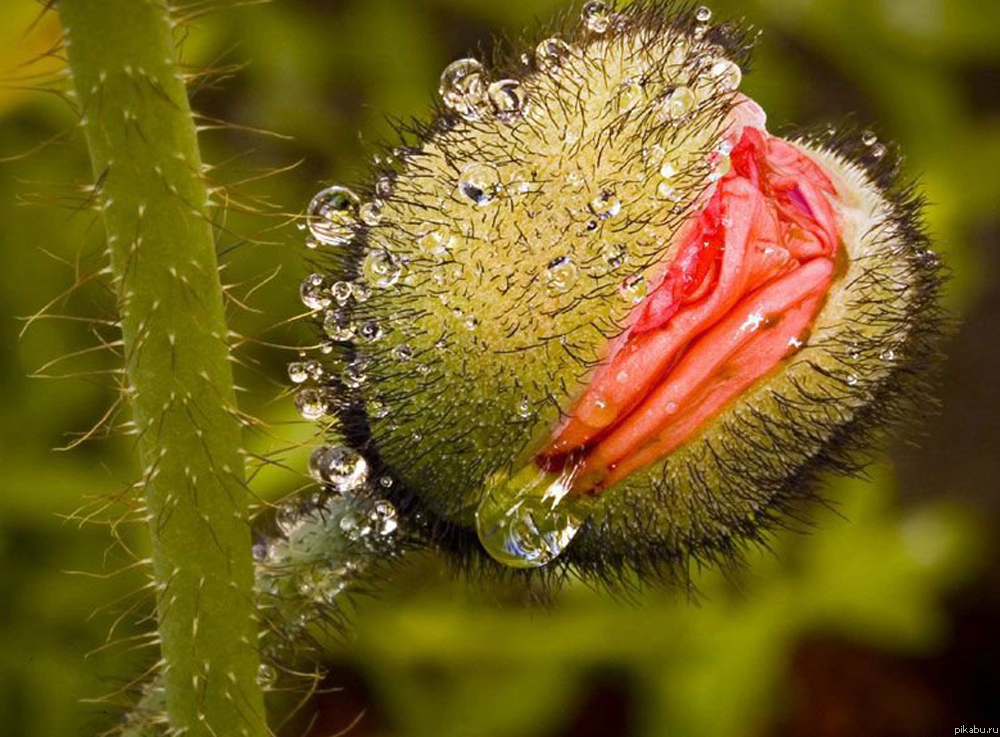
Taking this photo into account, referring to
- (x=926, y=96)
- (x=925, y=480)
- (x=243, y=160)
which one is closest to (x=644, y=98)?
(x=926, y=96)

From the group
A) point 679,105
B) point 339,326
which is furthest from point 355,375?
point 679,105

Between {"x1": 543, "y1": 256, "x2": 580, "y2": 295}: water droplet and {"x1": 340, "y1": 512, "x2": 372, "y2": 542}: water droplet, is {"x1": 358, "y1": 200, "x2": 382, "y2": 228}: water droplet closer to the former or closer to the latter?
{"x1": 543, "y1": 256, "x2": 580, "y2": 295}: water droplet

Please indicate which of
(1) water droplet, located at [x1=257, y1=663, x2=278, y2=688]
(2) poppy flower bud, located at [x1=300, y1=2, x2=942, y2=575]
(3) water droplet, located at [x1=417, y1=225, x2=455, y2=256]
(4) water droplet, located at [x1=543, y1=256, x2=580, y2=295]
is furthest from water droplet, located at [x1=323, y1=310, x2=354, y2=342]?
(1) water droplet, located at [x1=257, y1=663, x2=278, y2=688]

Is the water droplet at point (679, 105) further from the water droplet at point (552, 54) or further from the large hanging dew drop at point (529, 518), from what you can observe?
the large hanging dew drop at point (529, 518)

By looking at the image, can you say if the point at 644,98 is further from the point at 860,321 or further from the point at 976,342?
the point at 976,342

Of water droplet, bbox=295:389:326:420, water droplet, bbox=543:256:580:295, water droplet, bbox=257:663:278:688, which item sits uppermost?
water droplet, bbox=543:256:580:295
